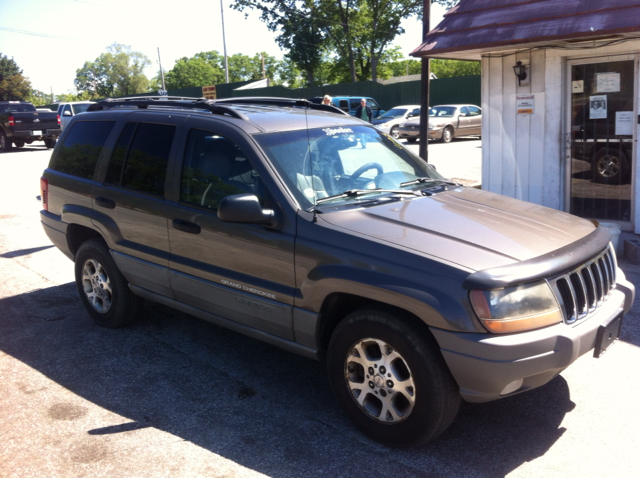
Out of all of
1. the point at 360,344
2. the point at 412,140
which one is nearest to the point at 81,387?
the point at 360,344

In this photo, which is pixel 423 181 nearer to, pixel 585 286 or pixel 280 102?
pixel 585 286

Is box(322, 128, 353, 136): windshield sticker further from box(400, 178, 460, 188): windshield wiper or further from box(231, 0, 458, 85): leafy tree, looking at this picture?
box(231, 0, 458, 85): leafy tree

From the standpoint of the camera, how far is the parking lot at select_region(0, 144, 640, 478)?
131 inches

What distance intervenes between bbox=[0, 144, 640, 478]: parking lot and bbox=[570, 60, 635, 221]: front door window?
3.37 meters

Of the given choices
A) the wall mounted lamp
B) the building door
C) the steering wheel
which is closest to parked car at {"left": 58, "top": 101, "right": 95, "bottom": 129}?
the wall mounted lamp

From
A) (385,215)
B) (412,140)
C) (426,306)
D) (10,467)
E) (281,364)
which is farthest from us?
(412,140)

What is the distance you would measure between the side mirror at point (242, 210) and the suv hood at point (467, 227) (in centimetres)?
40

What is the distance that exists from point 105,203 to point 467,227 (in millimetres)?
2995

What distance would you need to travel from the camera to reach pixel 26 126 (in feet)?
81.1

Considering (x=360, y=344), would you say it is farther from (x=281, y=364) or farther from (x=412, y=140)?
(x=412, y=140)

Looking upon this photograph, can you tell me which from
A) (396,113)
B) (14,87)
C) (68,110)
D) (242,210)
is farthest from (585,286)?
(14,87)

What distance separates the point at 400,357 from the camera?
3.36 m

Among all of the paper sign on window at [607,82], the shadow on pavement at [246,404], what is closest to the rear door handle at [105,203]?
the shadow on pavement at [246,404]

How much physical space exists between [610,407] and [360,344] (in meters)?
1.66
